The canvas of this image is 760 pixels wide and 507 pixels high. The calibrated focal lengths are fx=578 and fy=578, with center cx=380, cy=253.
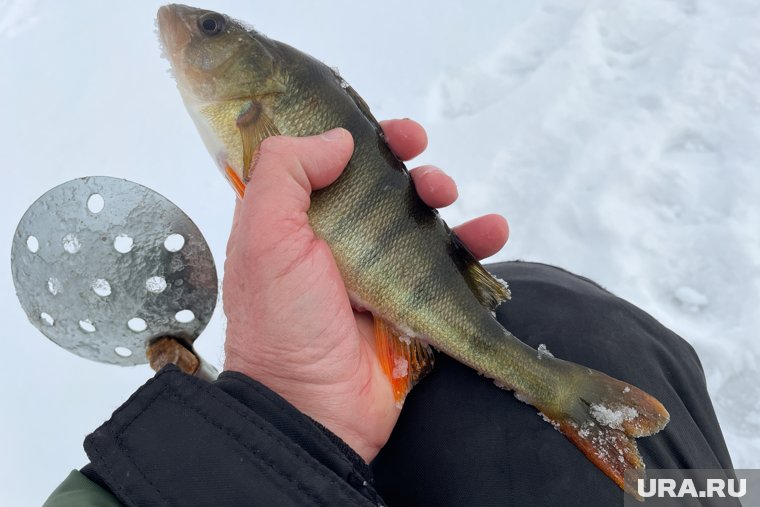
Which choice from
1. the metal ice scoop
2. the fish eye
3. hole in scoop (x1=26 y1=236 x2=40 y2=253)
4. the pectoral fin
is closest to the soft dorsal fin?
the pectoral fin

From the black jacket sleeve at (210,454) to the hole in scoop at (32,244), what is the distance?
Result: 0.64m

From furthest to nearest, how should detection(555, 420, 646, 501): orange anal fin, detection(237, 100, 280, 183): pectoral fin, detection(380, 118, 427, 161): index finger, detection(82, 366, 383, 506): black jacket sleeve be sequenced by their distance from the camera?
detection(380, 118, 427, 161): index finger < detection(237, 100, 280, 183): pectoral fin < detection(555, 420, 646, 501): orange anal fin < detection(82, 366, 383, 506): black jacket sleeve

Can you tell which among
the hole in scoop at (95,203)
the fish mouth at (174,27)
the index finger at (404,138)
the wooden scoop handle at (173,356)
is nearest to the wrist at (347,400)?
the wooden scoop handle at (173,356)

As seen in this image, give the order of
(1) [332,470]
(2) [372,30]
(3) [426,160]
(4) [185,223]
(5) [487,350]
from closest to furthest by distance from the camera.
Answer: (1) [332,470] → (5) [487,350] → (4) [185,223] → (3) [426,160] → (2) [372,30]

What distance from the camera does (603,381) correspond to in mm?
1403

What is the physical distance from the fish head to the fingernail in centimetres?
24

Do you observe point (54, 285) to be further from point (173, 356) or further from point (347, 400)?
point (347, 400)

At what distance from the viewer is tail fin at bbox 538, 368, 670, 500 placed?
1.33 m

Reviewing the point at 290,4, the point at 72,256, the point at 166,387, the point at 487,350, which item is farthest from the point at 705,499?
the point at 290,4

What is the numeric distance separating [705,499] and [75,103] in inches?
140

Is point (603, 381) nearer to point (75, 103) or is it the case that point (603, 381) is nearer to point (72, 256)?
point (72, 256)

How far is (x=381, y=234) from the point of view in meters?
1.47

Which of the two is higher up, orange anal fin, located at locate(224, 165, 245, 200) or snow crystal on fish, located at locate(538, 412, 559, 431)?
orange anal fin, located at locate(224, 165, 245, 200)

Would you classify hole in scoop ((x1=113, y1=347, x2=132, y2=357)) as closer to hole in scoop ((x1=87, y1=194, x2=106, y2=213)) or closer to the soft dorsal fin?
hole in scoop ((x1=87, y1=194, x2=106, y2=213))
